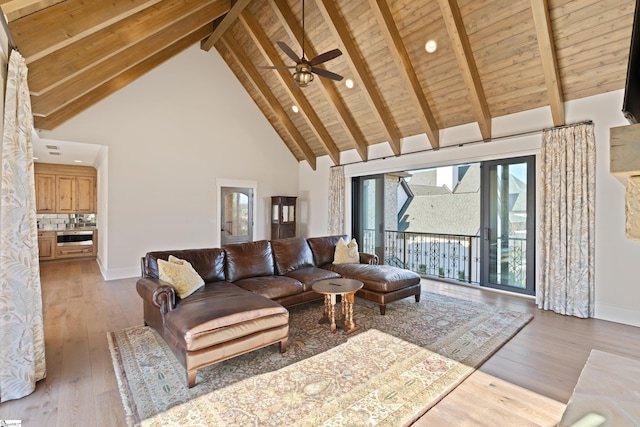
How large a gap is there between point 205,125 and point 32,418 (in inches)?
236

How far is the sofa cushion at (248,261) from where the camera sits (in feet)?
12.9

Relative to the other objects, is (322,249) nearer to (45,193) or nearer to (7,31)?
(7,31)

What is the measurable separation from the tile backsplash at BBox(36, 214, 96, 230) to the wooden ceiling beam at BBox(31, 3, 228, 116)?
191 inches

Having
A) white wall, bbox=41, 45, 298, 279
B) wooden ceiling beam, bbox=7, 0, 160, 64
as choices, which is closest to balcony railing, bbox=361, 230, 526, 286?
white wall, bbox=41, 45, 298, 279

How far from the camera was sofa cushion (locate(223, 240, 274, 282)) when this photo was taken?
12.9 feet

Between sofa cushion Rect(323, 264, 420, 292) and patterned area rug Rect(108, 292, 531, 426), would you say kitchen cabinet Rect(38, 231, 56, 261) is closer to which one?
patterned area rug Rect(108, 292, 531, 426)

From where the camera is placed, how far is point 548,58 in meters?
3.59

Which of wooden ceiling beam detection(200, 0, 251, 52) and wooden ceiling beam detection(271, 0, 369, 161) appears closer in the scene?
wooden ceiling beam detection(271, 0, 369, 161)

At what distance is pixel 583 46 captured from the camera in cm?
357

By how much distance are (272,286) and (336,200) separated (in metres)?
4.12

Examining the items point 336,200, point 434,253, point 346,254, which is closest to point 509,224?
point 434,253

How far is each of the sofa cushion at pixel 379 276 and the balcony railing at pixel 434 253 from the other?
2.56m

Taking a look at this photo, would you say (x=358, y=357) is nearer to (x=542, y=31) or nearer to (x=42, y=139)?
(x=542, y=31)

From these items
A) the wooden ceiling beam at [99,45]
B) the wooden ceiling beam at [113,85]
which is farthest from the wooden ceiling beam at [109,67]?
the wooden ceiling beam at [113,85]
